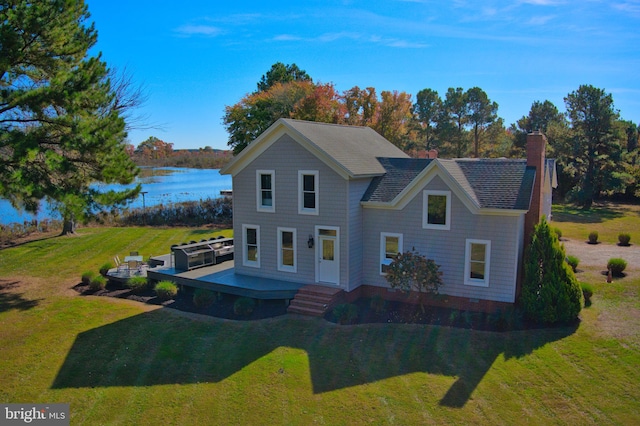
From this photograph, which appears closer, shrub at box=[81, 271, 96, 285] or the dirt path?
shrub at box=[81, 271, 96, 285]

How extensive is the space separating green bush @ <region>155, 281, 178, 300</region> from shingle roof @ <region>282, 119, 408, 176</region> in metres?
8.21

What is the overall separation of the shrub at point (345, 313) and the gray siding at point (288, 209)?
56.8 inches

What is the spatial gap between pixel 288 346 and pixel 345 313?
276 cm

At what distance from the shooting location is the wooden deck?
57.2ft

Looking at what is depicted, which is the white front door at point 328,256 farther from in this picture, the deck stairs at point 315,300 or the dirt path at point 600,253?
the dirt path at point 600,253

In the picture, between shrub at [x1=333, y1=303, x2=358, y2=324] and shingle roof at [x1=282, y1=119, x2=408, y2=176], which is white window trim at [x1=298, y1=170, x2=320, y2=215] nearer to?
shingle roof at [x1=282, y1=119, x2=408, y2=176]

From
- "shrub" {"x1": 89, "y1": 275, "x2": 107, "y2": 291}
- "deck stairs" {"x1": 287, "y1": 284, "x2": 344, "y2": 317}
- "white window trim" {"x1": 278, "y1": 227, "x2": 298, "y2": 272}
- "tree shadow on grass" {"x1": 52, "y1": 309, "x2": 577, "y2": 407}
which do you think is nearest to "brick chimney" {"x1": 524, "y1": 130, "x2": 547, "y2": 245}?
"tree shadow on grass" {"x1": 52, "y1": 309, "x2": 577, "y2": 407}

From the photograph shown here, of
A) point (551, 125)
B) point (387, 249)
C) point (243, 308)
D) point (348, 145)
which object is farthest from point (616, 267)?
point (551, 125)

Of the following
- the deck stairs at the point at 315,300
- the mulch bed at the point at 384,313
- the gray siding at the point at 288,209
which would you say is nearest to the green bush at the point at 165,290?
the mulch bed at the point at 384,313

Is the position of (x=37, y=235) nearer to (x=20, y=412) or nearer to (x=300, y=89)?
(x=20, y=412)

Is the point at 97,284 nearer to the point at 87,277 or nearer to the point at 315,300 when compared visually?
the point at 87,277

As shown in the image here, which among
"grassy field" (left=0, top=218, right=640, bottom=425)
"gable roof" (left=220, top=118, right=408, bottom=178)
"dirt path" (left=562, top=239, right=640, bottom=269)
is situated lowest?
"grassy field" (left=0, top=218, right=640, bottom=425)

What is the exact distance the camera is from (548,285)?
14.8 meters

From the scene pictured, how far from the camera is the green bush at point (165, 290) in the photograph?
59.7 feet
